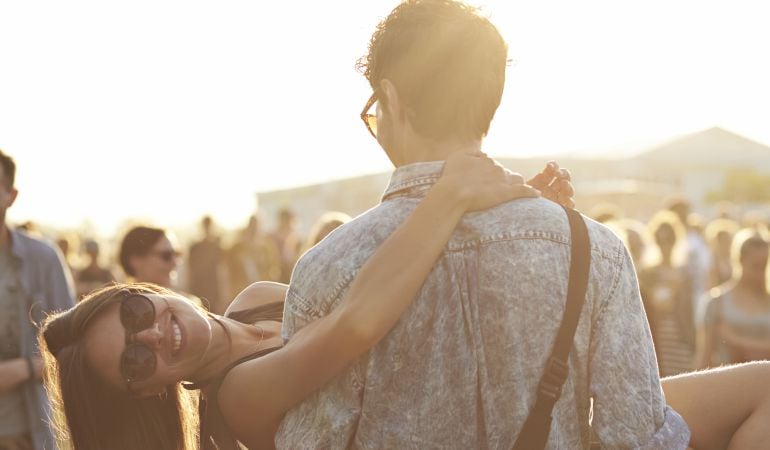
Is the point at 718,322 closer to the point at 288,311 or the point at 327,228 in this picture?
the point at 327,228

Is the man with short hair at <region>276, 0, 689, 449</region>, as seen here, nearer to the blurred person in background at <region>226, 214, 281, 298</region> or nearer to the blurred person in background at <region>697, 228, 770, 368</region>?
the blurred person in background at <region>697, 228, 770, 368</region>

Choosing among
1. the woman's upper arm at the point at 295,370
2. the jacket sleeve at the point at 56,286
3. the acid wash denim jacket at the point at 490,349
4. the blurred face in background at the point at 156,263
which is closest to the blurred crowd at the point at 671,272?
the blurred face in background at the point at 156,263

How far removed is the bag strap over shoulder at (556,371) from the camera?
87.7 inches

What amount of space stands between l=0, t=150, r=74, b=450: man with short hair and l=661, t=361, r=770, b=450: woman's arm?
3.19m

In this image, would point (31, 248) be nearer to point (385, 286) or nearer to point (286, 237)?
point (385, 286)

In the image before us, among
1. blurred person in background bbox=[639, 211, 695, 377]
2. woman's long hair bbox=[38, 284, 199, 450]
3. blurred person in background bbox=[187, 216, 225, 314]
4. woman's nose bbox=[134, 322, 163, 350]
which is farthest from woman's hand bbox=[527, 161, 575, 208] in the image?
blurred person in background bbox=[187, 216, 225, 314]

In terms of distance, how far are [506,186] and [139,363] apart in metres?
1.70

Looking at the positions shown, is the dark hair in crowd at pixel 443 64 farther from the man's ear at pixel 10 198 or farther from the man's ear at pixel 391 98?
the man's ear at pixel 10 198

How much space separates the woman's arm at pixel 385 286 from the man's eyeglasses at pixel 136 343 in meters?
1.07

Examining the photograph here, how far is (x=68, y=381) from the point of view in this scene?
3480 millimetres

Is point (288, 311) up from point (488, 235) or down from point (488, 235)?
down

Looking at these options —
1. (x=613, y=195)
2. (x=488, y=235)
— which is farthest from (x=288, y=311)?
(x=613, y=195)

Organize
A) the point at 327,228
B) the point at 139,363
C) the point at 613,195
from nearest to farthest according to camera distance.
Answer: the point at 139,363 → the point at 327,228 → the point at 613,195

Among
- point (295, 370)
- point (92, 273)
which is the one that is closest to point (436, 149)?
point (295, 370)
